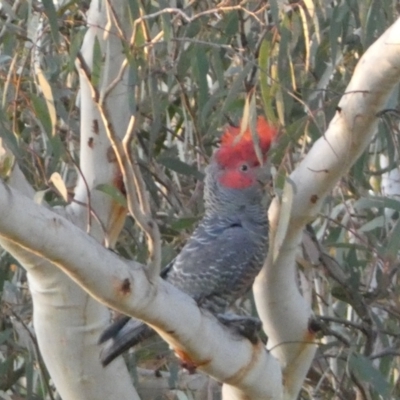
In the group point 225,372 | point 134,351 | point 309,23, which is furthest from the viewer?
point 134,351

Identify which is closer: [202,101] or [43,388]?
[202,101]

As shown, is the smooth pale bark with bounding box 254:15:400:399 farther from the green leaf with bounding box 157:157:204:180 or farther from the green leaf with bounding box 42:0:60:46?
the green leaf with bounding box 42:0:60:46

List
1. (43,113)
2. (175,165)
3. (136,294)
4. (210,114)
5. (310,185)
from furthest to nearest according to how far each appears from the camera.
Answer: (210,114), (175,165), (310,185), (43,113), (136,294)

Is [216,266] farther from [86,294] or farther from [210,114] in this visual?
[86,294]

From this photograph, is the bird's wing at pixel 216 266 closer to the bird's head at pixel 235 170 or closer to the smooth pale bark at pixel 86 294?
the bird's head at pixel 235 170

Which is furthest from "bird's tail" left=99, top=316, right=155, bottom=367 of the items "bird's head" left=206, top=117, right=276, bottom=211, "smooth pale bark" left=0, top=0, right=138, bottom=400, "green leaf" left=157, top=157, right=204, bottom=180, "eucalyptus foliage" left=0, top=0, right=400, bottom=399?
"bird's head" left=206, top=117, right=276, bottom=211

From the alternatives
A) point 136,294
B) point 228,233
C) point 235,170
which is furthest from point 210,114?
point 136,294

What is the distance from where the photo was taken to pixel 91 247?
3.55ft

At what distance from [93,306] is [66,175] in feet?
1.67

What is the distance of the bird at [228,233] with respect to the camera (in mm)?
1864

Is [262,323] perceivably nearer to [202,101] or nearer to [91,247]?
[202,101]

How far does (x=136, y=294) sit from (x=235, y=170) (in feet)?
2.81

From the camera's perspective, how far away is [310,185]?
1.42 m

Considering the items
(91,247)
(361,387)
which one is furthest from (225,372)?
(361,387)
